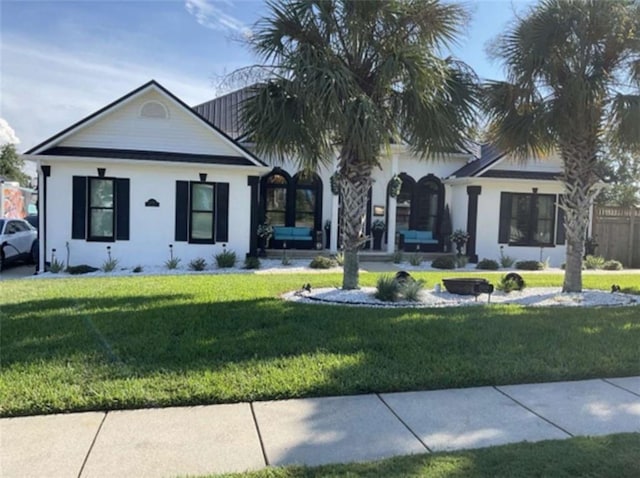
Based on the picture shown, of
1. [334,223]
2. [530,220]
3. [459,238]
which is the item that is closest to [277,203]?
[334,223]

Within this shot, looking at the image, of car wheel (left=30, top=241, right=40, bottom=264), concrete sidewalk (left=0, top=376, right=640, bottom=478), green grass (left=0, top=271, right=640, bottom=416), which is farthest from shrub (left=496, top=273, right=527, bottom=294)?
car wheel (left=30, top=241, right=40, bottom=264)

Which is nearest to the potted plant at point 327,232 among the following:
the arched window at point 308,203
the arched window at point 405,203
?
the arched window at point 308,203

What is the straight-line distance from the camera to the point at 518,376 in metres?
4.76

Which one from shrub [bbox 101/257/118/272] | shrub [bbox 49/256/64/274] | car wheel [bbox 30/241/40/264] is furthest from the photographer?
car wheel [bbox 30/241/40/264]

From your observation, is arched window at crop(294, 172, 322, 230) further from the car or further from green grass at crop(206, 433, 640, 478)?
green grass at crop(206, 433, 640, 478)

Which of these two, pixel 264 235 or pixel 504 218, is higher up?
pixel 504 218

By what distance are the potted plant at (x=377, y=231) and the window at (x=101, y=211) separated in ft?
29.9

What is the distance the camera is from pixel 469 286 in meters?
8.84

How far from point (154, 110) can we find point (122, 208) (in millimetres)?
3153

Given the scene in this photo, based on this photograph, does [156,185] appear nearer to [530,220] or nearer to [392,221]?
[392,221]

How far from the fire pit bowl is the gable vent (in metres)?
A: 10.0

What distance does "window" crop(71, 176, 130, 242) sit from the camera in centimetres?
1394

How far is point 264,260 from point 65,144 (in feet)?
22.6

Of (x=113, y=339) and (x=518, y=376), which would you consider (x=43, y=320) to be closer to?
(x=113, y=339)
